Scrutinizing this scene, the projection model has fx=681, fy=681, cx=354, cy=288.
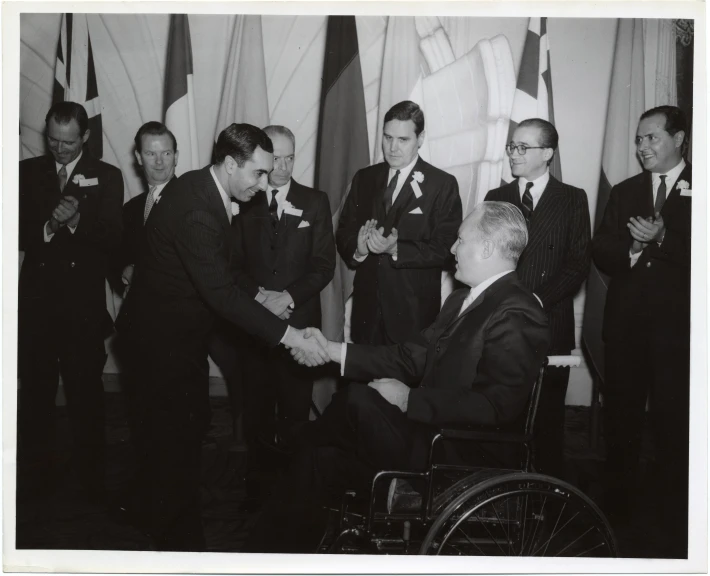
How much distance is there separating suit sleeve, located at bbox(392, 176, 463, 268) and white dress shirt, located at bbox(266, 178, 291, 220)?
2.43ft

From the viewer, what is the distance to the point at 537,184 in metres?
3.74

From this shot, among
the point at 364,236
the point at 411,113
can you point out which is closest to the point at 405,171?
the point at 411,113

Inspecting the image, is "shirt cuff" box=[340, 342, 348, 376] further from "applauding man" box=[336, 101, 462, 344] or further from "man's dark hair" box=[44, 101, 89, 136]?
"man's dark hair" box=[44, 101, 89, 136]

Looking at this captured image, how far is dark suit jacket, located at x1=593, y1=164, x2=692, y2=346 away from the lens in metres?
3.32

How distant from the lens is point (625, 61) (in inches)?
139

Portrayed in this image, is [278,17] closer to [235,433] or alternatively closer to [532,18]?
[532,18]

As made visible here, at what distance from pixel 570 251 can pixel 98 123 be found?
2.69m

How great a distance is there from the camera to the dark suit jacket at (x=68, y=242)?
344 centimetres

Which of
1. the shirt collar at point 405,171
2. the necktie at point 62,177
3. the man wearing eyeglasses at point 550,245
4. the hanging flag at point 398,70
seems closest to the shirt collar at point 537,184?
the man wearing eyeglasses at point 550,245

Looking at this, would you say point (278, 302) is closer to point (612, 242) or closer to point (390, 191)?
point (390, 191)

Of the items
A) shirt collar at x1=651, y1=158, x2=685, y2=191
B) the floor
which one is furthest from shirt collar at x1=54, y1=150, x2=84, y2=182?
shirt collar at x1=651, y1=158, x2=685, y2=191

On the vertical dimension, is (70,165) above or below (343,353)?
above

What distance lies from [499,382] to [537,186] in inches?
62.4

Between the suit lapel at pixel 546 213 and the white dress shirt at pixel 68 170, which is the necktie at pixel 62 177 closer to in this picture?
the white dress shirt at pixel 68 170
